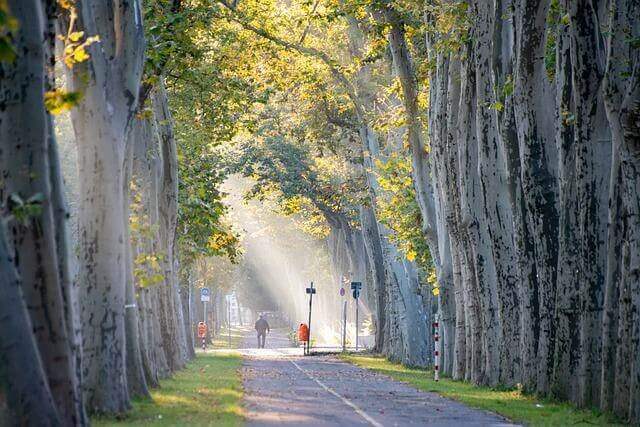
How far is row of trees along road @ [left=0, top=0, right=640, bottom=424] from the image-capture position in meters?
12.3

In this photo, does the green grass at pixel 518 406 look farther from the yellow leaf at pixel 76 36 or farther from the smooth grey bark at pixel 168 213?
the yellow leaf at pixel 76 36

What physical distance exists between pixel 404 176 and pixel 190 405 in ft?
81.0

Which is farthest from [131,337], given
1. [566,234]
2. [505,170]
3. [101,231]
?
[505,170]

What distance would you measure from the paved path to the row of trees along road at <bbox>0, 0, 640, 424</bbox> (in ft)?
6.29

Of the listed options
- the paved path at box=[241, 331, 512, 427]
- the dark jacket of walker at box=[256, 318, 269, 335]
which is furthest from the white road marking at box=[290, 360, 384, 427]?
the dark jacket of walker at box=[256, 318, 269, 335]

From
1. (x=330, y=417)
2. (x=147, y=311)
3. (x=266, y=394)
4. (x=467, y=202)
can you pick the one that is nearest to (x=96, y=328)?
(x=330, y=417)

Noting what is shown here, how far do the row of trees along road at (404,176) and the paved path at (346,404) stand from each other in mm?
1917

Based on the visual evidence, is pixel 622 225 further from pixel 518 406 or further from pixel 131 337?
pixel 131 337

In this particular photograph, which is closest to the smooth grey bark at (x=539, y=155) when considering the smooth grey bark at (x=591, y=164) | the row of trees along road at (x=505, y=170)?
the row of trees along road at (x=505, y=170)

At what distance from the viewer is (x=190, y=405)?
21.2 m

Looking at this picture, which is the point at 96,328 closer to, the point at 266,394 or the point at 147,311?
the point at 266,394

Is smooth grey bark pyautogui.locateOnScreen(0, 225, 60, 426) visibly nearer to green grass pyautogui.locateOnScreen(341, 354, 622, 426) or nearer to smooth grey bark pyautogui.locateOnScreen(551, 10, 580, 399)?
green grass pyautogui.locateOnScreen(341, 354, 622, 426)

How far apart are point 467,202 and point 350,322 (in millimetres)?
70649

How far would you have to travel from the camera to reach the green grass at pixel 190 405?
1745cm
